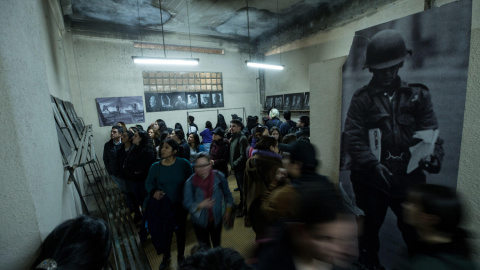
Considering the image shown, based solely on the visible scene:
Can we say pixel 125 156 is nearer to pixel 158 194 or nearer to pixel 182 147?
pixel 182 147

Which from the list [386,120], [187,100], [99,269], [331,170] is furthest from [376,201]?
[187,100]

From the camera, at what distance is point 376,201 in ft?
7.42

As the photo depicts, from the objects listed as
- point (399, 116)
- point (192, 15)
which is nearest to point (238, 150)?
point (399, 116)

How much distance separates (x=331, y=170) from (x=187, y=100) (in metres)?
7.07

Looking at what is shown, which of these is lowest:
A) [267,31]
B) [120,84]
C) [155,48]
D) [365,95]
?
[365,95]

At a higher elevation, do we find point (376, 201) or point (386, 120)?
point (386, 120)

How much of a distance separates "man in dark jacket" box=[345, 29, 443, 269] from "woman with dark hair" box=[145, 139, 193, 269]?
2.02 m

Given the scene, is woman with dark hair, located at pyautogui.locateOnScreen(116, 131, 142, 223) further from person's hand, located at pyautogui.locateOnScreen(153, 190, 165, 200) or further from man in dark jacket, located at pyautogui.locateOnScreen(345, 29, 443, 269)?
man in dark jacket, located at pyautogui.locateOnScreen(345, 29, 443, 269)

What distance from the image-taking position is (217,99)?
9281 millimetres

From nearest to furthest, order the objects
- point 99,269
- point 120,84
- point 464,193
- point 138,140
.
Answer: point 99,269 < point 464,193 < point 138,140 < point 120,84

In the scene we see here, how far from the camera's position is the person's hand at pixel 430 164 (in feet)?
6.09

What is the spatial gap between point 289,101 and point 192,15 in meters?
4.74

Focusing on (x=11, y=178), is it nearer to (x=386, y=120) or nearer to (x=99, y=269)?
(x=99, y=269)

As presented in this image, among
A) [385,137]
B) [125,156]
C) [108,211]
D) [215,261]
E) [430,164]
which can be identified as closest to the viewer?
[215,261]
